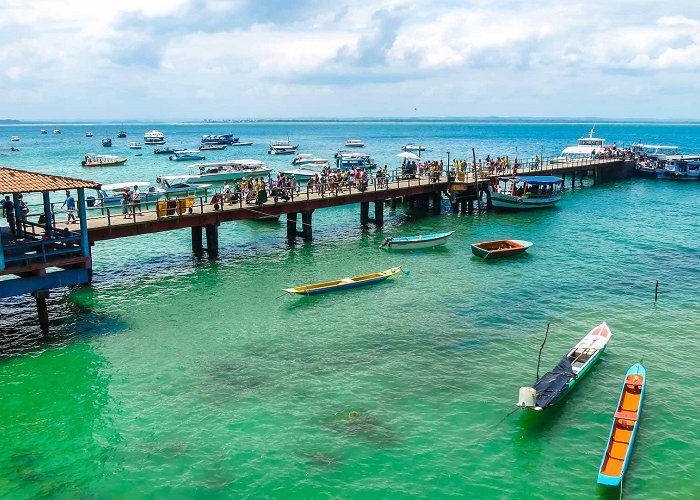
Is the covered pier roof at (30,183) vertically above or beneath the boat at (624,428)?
above

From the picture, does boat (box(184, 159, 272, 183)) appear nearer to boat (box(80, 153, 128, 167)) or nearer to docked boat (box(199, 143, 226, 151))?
boat (box(80, 153, 128, 167))

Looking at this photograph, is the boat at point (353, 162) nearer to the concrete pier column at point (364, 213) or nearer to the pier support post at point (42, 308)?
the concrete pier column at point (364, 213)

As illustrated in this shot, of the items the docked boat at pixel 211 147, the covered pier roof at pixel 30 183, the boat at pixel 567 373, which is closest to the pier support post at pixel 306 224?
the covered pier roof at pixel 30 183

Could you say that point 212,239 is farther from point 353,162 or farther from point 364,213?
point 353,162

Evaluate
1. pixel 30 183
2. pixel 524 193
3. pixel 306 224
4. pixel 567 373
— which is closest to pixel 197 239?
pixel 306 224

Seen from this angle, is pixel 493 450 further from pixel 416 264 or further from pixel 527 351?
pixel 416 264
